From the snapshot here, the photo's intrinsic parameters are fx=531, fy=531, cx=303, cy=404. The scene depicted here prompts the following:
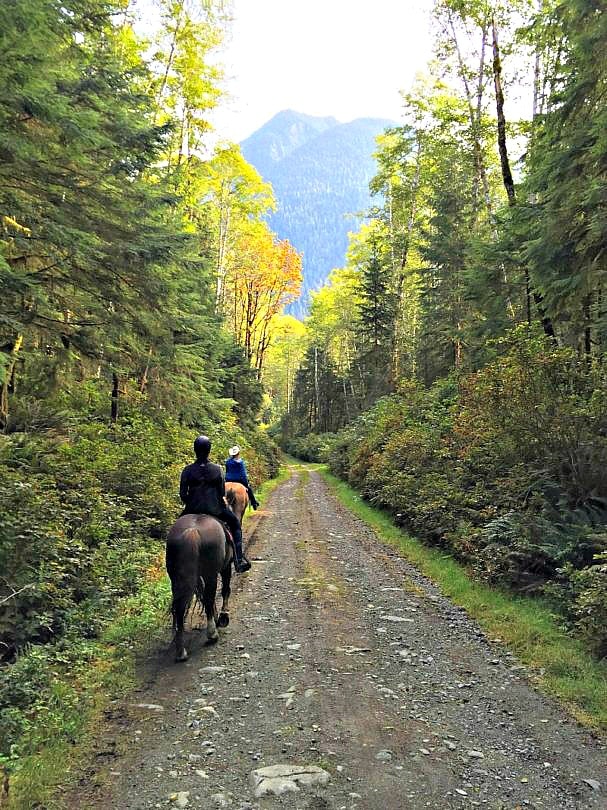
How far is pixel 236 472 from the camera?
10266mm

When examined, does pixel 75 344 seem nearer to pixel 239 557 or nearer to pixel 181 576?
pixel 239 557

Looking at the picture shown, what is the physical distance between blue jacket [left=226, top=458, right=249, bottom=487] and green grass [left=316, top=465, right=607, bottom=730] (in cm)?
359

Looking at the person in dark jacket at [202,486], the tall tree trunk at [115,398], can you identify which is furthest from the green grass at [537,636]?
the tall tree trunk at [115,398]

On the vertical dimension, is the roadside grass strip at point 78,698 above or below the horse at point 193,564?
below

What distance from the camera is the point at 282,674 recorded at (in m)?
5.35

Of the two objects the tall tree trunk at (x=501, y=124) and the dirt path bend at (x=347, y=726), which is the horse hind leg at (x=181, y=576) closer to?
the dirt path bend at (x=347, y=726)

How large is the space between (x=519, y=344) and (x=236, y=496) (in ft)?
20.0

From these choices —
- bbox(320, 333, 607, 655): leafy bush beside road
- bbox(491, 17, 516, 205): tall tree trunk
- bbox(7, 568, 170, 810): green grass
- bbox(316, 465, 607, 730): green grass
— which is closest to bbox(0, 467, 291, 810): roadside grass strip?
bbox(7, 568, 170, 810): green grass

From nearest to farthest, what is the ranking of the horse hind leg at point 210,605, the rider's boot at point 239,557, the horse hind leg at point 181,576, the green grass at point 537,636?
the green grass at point 537,636 < the horse hind leg at point 181,576 < the horse hind leg at point 210,605 < the rider's boot at point 239,557

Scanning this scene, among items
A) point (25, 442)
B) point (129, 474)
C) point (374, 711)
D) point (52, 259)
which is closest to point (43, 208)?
point (52, 259)

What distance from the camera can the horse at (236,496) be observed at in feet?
31.6

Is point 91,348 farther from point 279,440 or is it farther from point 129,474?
point 279,440

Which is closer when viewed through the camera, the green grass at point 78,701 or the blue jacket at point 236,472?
the green grass at point 78,701

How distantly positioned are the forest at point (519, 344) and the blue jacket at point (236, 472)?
Result: 4.14 meters
